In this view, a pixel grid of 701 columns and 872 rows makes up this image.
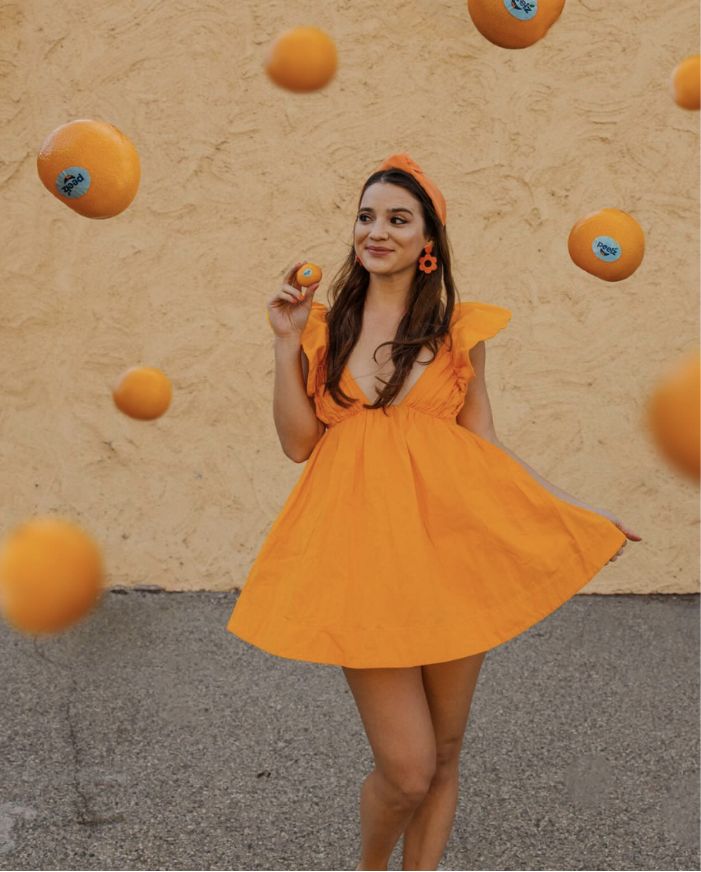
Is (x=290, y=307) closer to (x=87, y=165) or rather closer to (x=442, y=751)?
(x=87, y=165)

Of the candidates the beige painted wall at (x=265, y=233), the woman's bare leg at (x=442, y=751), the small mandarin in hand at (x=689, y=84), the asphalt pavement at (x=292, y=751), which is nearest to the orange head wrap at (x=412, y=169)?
the small mandarin in hand at (x=689, y=84)

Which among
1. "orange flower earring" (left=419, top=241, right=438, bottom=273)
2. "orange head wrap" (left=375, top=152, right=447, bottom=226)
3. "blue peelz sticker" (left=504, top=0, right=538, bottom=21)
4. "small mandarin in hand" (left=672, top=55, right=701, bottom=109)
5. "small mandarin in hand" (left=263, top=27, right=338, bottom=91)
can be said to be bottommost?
"orange flower earring" (left=419, top=241, right=438, bottom=273)

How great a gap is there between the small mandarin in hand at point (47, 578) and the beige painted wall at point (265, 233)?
3106mm

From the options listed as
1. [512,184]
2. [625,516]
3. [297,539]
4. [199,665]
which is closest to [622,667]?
[625,516]

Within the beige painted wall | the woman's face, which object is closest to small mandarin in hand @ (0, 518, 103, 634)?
the woman's face

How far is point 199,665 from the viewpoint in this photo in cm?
Answer: 433

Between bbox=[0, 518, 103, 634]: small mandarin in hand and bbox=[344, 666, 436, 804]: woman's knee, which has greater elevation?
bbox=[0, 518, 103, 634]: small mandarin in hand

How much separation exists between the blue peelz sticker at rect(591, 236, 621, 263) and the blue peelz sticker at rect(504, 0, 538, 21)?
0.55m

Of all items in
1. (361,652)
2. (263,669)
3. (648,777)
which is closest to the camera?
(361,652)

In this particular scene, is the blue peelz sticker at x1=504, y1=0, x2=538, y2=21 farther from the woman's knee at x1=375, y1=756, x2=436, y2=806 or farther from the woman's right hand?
the woman's knee at x1=375, y1=756, x2=436, y2=806

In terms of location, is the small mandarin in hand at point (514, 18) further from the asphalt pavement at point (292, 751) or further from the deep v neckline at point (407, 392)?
the asphalt pavement at point (292, 751)

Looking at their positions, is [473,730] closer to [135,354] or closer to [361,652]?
[361,652]

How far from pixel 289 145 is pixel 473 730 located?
2.76 metres

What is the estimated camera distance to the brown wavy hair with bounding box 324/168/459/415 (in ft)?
7.80
